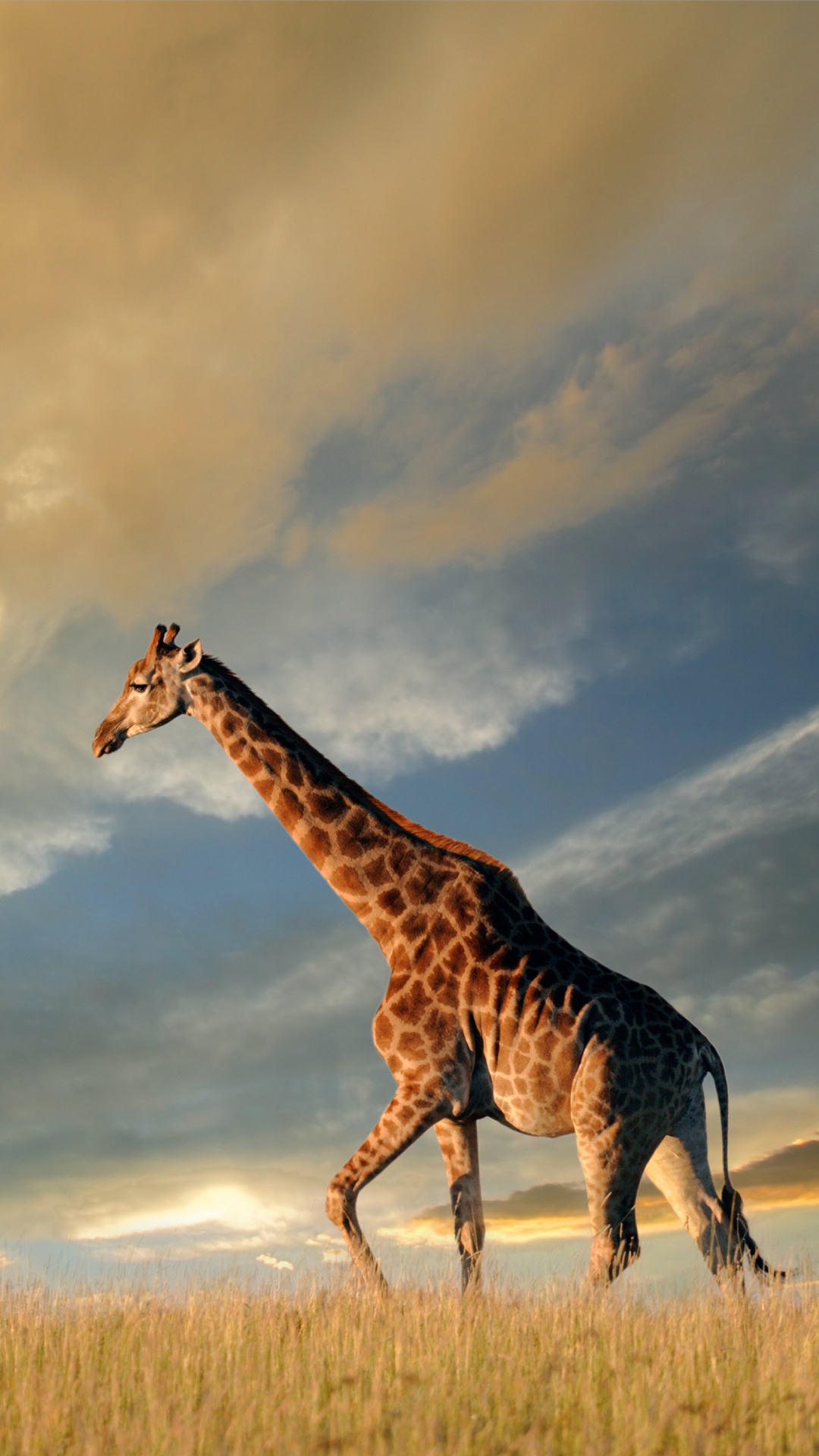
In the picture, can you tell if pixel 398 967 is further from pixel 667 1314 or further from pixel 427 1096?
pixel 667 1314

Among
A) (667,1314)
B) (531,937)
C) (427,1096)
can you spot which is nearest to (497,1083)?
(427,1096)

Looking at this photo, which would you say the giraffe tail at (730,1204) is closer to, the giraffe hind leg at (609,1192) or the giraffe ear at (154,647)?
the giraffe hind leg at (609,1192)

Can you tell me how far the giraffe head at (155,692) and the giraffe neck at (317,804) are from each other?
18 centimetres

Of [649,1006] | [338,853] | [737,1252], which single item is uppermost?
[338,853]

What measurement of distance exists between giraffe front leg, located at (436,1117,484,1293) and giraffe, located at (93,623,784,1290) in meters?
0.01

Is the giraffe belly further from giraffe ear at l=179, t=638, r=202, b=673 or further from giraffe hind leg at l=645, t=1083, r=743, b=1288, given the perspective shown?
giraffe ear at l=179, t=638, r=202, b=673

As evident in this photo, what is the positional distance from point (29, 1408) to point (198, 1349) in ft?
5.00

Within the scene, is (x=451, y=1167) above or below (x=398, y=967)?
below

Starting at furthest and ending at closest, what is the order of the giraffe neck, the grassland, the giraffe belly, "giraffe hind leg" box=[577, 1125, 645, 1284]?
the giraffe neck
the giraffe belly
"giraffe hind leg" box=[577, 1125, 645, 1284]
the grassland

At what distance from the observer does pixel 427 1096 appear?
404 inches

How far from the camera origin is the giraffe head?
41.3 ft

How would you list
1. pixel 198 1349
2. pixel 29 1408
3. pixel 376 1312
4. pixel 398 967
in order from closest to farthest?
pixel 29 1408 → pixel 198 1349 → pixel 376 1312 → pixel 398 967

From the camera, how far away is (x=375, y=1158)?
1005 cm

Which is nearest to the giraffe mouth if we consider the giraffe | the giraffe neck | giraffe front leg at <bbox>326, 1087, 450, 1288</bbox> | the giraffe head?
the giraffe head
